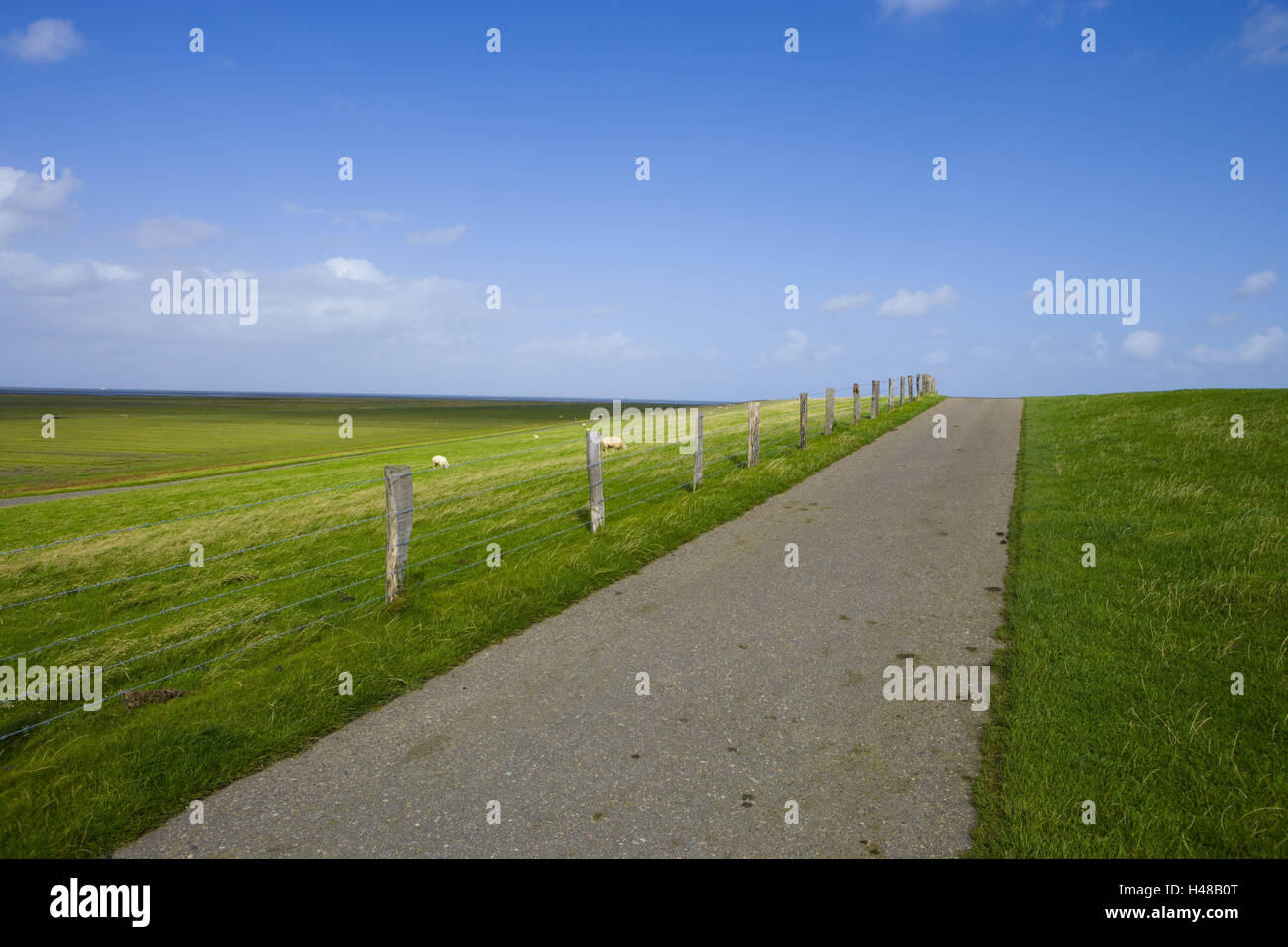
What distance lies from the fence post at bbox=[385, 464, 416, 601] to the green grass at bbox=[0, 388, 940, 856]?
0.29 m

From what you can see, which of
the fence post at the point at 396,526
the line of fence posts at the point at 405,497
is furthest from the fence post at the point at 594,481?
the fence post at the point at 396,526

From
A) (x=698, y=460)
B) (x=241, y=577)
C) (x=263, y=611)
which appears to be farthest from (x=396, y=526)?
(x=698, y=460)

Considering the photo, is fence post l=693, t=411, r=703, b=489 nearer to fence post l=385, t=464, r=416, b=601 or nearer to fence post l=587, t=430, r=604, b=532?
fence post l=587, t=430, r=604, b=532

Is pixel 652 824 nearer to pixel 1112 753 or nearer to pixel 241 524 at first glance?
pixel 1112 753

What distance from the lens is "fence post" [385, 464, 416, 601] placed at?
8047 millimetres

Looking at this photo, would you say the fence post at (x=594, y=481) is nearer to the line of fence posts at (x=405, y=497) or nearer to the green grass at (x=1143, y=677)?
the line of fence posts at (x=405, y=497)

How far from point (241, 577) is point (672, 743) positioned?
10.5 m

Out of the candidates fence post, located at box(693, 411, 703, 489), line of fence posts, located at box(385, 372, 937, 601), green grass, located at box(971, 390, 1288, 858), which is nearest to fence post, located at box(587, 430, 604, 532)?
line of fence posts, located at box(385, 372, 937, 601)

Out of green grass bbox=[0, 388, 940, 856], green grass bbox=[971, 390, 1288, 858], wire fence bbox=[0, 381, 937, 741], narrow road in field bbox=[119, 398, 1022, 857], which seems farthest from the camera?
wire fence bbox=[0, 381, 937, 741]

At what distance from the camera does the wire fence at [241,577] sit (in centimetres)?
785

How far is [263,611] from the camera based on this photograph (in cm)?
941
